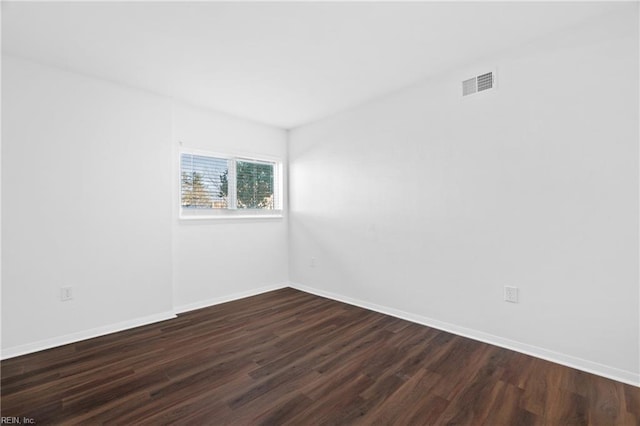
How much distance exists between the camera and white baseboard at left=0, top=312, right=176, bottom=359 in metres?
2.39

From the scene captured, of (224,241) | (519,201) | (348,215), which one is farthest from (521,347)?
(224,241)

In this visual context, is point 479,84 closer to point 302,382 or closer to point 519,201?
point 519,201

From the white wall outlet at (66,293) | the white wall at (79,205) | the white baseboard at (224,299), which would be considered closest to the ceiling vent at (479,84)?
the white wall at (79,205)

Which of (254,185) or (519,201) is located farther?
(254,185)

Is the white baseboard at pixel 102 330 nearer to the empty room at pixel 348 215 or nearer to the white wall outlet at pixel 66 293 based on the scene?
the empty room at pixel 348 215

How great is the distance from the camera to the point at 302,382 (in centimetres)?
199

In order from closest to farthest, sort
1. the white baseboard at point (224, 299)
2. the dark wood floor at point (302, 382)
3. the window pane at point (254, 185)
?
the dark wood floor at point (302, 382) < the white baseboard at point (224, 299) < the window pane at point (254, 185)

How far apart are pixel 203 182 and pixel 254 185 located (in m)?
0.77

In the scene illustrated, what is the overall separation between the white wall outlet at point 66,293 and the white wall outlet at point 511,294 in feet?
12.7

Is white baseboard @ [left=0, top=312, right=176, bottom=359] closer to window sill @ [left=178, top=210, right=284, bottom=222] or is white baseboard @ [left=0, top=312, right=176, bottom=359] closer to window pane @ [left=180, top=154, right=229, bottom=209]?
window sill @ [left=178, top=210, right=284, bottom=222]

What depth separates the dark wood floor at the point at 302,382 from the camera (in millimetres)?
1660

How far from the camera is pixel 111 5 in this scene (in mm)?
1846

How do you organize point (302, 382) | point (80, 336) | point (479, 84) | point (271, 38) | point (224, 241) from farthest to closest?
point (224, 241)
point (80, 336)
point (479, 84)
point (271, 38)
point (302, 382)

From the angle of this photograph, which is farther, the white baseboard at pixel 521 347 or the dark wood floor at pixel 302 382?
the white baseboard at pixel 521 347
